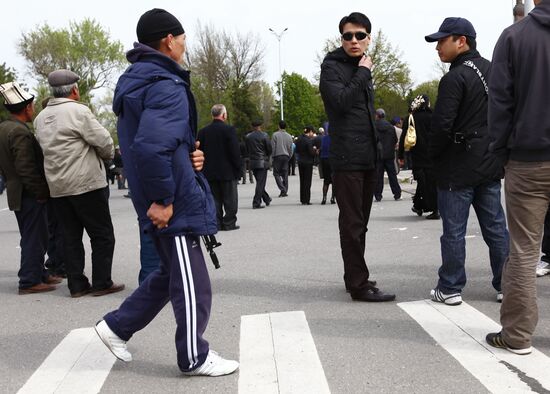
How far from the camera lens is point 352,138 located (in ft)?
17.5

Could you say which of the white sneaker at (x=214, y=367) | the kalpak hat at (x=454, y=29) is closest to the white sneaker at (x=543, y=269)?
the kalpak hat at (x=454, y=29)

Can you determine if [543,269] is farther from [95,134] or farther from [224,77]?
[224,77]

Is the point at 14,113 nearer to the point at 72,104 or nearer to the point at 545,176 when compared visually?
the point at 72,104

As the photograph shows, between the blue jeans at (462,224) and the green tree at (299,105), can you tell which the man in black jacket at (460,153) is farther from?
the green tree at (299,105)

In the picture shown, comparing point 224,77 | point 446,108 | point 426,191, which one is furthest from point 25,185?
point 224,77

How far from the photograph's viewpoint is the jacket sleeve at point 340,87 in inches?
205

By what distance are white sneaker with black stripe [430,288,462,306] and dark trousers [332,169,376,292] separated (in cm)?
54

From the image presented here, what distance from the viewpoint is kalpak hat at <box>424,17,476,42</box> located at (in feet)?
16.3

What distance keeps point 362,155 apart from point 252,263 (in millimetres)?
2597

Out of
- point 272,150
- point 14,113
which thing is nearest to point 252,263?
point 14,113

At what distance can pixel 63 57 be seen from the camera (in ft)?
217

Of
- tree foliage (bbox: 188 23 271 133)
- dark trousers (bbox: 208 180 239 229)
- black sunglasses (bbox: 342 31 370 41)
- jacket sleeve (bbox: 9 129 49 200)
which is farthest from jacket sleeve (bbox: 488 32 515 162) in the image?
tree foliage (bbox: 188 23 271 133)

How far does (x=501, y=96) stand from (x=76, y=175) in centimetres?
369

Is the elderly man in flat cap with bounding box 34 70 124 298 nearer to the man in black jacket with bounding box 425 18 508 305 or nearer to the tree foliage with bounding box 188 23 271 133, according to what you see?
the man in black jacket with bounding box 425 18 508 305
